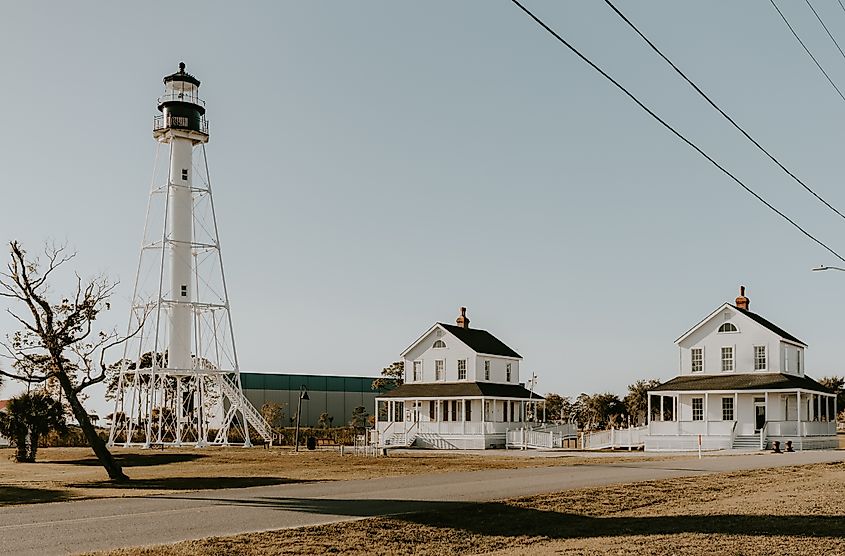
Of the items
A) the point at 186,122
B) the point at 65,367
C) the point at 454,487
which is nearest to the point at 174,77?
the point at 186,122

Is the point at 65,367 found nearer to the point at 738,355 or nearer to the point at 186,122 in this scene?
the point at 186,122

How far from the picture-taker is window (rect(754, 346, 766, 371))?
56500 millimetres

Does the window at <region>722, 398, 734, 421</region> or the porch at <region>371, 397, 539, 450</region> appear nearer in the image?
the window at <region>722, 398, 734, 421</region>

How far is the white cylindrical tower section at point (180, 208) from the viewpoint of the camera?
6025 centimetres

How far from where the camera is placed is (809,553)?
1570 cm

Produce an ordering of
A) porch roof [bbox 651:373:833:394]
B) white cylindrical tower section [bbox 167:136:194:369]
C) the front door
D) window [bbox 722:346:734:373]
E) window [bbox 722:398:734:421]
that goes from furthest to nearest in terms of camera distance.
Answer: white cylindrical tower section [bbox 167:136:194:369] → window [bbox 722:346:734:373] → window [bbox 722:398:734:421] → the front door → porch roof [bbox 651:373:833:394]

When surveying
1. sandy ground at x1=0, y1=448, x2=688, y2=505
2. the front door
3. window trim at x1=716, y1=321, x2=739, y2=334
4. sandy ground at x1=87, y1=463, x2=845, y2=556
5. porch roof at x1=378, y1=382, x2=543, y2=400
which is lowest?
sandy ground at x1=0, y1=448, x2=688, y2=505

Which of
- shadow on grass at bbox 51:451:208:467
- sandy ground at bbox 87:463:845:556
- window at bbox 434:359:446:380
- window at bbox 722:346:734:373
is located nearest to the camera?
sandy ground at bbox 87:463:845:556

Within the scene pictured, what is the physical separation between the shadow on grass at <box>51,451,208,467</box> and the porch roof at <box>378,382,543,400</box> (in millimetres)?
18895

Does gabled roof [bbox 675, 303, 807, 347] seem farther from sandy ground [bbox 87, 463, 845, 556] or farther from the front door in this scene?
sandy ground [bbox 87, 463, 845, 556]

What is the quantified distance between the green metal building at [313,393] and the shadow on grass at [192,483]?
62.9 meters

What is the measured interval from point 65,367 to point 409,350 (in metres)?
38.1

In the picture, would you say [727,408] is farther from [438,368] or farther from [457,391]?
[438,368]

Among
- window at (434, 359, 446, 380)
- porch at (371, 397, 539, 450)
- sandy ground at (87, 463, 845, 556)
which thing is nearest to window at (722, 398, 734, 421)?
porch at (371, 397, 539, 450)
